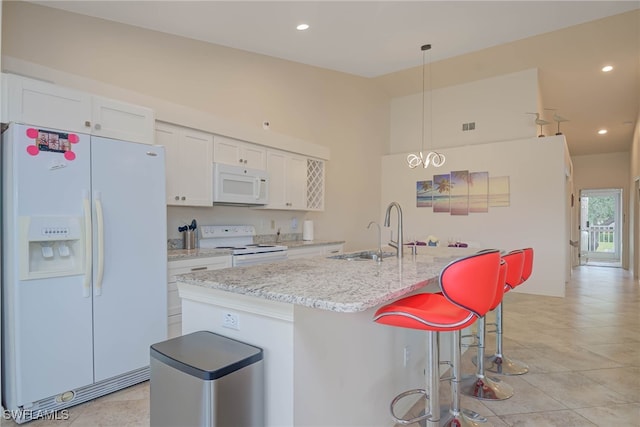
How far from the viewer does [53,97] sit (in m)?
2.26

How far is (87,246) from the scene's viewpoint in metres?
2.29

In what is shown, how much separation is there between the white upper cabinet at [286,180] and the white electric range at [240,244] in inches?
18.9

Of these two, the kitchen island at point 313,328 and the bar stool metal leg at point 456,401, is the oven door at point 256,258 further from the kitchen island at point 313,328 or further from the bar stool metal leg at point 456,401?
the bar stool metal leg at point 456,401

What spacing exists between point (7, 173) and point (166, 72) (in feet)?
6.61

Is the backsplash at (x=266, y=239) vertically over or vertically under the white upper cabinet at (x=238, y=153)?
under

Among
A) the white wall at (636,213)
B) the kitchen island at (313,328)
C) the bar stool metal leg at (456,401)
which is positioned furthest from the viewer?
the white wall at (636,213)

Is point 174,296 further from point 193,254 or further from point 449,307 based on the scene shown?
point 449,307

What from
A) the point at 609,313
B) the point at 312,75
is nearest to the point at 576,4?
the point at 312,75

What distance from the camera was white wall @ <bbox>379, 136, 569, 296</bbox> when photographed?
217 inches

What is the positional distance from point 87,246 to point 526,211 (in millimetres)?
6066

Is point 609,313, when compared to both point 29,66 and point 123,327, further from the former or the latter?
point 29,66

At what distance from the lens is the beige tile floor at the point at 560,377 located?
7.08 feet

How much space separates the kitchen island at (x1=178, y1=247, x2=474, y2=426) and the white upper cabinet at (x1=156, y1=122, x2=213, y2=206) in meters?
1.79

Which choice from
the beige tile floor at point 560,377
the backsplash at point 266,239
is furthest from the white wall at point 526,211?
the backsplash at point 266,239
